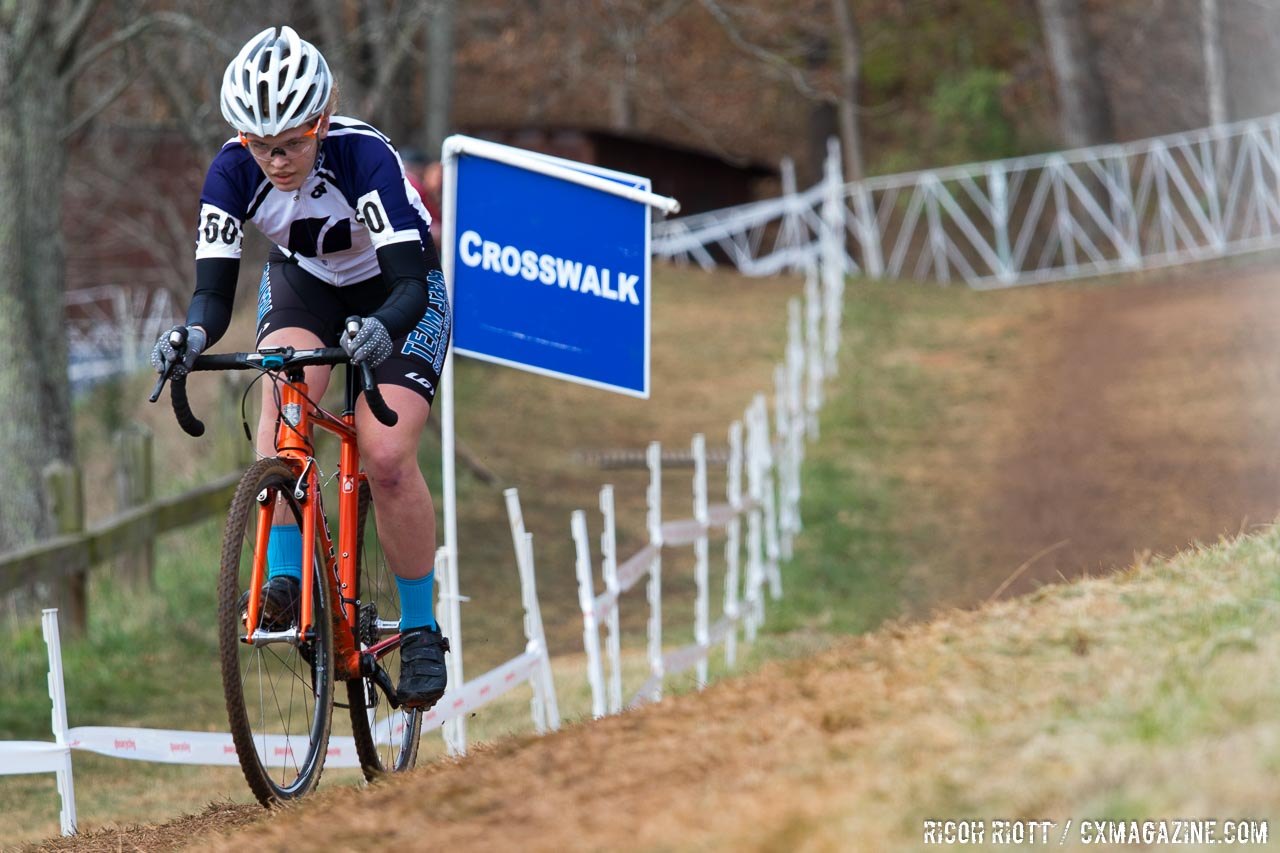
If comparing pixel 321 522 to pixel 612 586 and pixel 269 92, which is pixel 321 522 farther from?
pixel 612 586

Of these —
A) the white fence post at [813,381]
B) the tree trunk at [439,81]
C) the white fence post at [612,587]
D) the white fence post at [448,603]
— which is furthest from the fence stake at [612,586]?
the tree trunk at [439,81]

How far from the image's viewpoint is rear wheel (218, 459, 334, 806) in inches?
188

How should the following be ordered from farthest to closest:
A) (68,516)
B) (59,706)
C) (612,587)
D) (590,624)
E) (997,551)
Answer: (997,551) < (68,516) < (612,587) < (590,624) < (59,706)

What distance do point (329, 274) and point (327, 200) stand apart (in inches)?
13.8

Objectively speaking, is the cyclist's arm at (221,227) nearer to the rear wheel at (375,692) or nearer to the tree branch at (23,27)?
the rear wheel at (375,692)

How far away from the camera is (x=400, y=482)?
546 cm

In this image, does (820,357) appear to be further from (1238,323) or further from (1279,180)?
(1279,180)

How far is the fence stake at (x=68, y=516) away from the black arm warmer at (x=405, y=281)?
5.26m

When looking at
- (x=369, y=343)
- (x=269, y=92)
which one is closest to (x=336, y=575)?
(x=369, y=343)

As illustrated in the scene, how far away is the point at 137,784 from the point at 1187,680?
6.01m

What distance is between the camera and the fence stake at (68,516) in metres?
9.81

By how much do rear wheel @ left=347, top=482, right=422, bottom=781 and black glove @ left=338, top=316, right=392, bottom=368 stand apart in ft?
2.27

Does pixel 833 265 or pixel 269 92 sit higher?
pixel 833 265

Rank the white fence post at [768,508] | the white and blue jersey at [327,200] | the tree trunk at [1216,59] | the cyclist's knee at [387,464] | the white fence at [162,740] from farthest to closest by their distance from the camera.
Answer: the tree trunk at [1216,59] < the white fence post at [768,508] < the white fence at [162,740] < the cyclist's knee at [387,464] < the white and blue jersey at [327,200]
